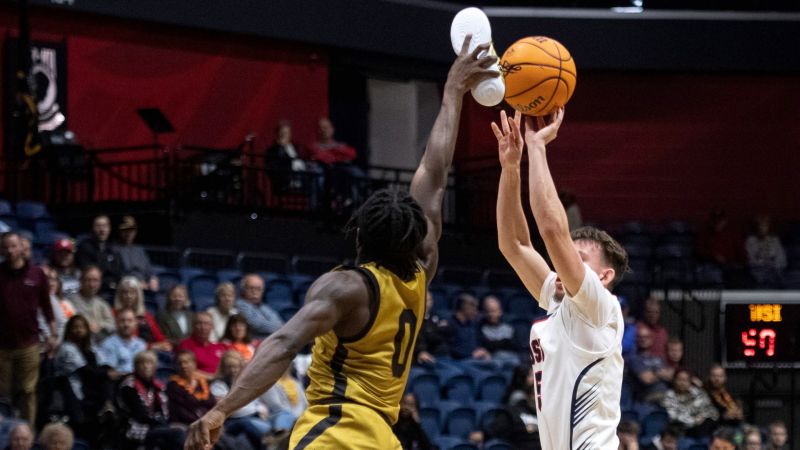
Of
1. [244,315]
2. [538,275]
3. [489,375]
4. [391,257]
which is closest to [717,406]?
[489,375]

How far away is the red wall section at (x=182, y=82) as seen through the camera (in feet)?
57.1

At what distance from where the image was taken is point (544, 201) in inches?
213

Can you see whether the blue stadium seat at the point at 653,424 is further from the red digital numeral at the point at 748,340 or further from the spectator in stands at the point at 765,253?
the spectator in stands at the point at 765,253

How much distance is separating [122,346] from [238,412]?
3.35 ft

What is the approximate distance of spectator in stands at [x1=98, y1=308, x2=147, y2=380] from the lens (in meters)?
10.9

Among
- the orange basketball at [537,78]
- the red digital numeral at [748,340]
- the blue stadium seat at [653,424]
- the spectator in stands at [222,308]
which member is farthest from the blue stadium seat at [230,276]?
the orange basketball at [537,78]

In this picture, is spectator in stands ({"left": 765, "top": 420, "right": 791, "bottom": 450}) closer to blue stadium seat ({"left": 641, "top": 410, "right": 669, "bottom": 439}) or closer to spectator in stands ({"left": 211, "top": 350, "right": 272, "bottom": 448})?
blue stadium seat ({"left": 641, "top": 410, "right": 669, "bottom": 439})

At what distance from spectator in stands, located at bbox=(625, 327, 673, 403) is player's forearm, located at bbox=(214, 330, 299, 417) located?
9.61 m

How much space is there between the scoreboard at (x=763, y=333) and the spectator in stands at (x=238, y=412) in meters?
6.16

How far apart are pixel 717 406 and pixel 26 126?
7139 millimetres

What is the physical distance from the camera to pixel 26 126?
14945 millimetres

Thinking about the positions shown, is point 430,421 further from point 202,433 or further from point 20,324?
point 202,433

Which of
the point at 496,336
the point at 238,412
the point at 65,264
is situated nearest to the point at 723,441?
the point at 238,412

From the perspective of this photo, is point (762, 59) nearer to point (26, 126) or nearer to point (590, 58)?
point (590, 58)
